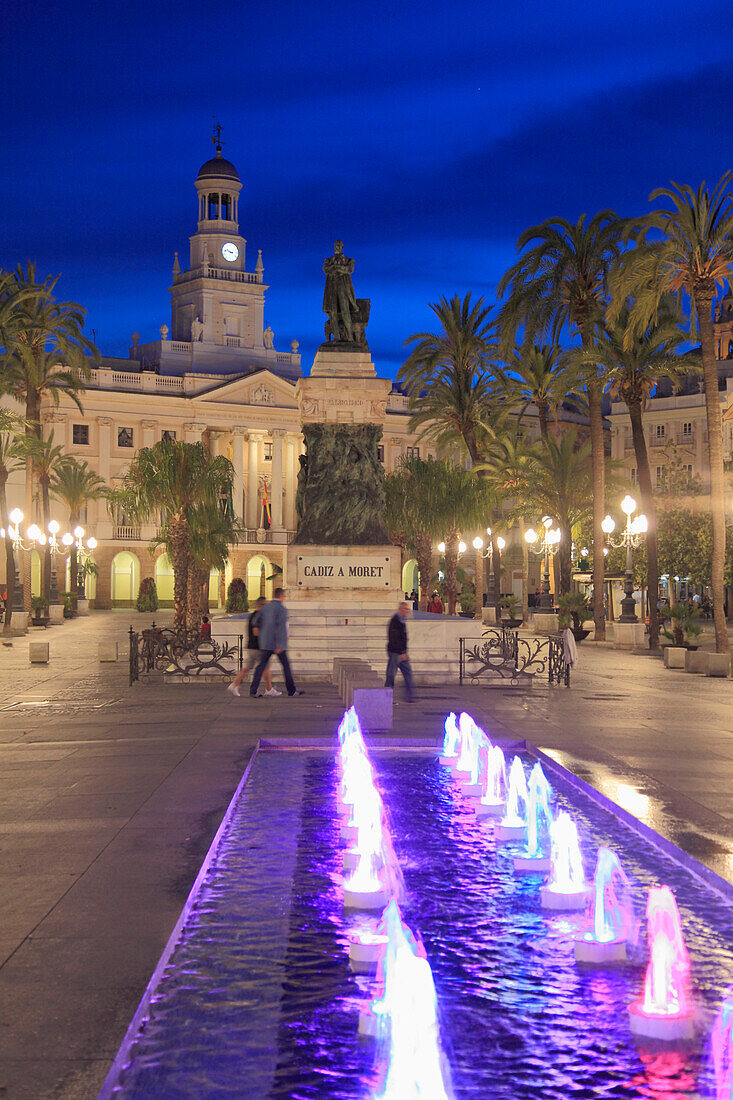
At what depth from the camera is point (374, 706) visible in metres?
14.1

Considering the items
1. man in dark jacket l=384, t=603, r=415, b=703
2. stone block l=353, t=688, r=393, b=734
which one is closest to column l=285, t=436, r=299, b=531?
man in dark jacket l=384, t=603, r=415, b=703

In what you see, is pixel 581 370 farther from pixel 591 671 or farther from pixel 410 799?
pixel 410 799

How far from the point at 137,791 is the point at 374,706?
431 cm

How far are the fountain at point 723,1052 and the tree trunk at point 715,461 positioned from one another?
70.6ft

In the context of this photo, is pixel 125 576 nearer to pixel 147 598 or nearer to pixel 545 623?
pixel 147 598

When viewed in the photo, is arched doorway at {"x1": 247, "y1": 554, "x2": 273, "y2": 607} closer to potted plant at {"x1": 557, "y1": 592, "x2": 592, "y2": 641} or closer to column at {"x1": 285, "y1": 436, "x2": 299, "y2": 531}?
column at {"x1": 285, "y1": 436, "x2": 299, "y2": 531}

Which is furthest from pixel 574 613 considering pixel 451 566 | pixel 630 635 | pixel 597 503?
pixel 451 566

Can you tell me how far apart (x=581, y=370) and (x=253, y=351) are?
2433 inches

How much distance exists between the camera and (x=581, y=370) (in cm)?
3862

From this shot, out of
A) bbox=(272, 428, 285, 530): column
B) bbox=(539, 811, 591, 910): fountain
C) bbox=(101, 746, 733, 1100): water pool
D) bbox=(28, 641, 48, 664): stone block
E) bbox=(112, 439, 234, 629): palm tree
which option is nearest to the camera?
bbox=(101, 746, 733, 1100): water pool

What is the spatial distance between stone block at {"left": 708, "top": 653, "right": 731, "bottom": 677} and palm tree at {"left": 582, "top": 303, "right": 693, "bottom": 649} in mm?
10481

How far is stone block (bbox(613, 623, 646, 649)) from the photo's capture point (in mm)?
36062

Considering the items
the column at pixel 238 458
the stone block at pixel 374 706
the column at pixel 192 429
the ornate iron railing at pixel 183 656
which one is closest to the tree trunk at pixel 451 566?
the ornate iron railing at pixel 183 656

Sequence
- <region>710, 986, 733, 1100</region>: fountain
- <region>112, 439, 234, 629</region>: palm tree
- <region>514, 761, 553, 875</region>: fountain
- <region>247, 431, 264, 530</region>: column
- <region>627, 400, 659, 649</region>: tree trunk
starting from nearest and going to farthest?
A: <region>710, 986, 733, 1100</region>: fountain < <region>514, 761, 553, 875</region>: fountain < <region>112, 439, 234, 629</region>: palm tree < <region>627, 400, 659, 649</region>: tree trunk < <region>247, 431, 264, 530</region>: column
